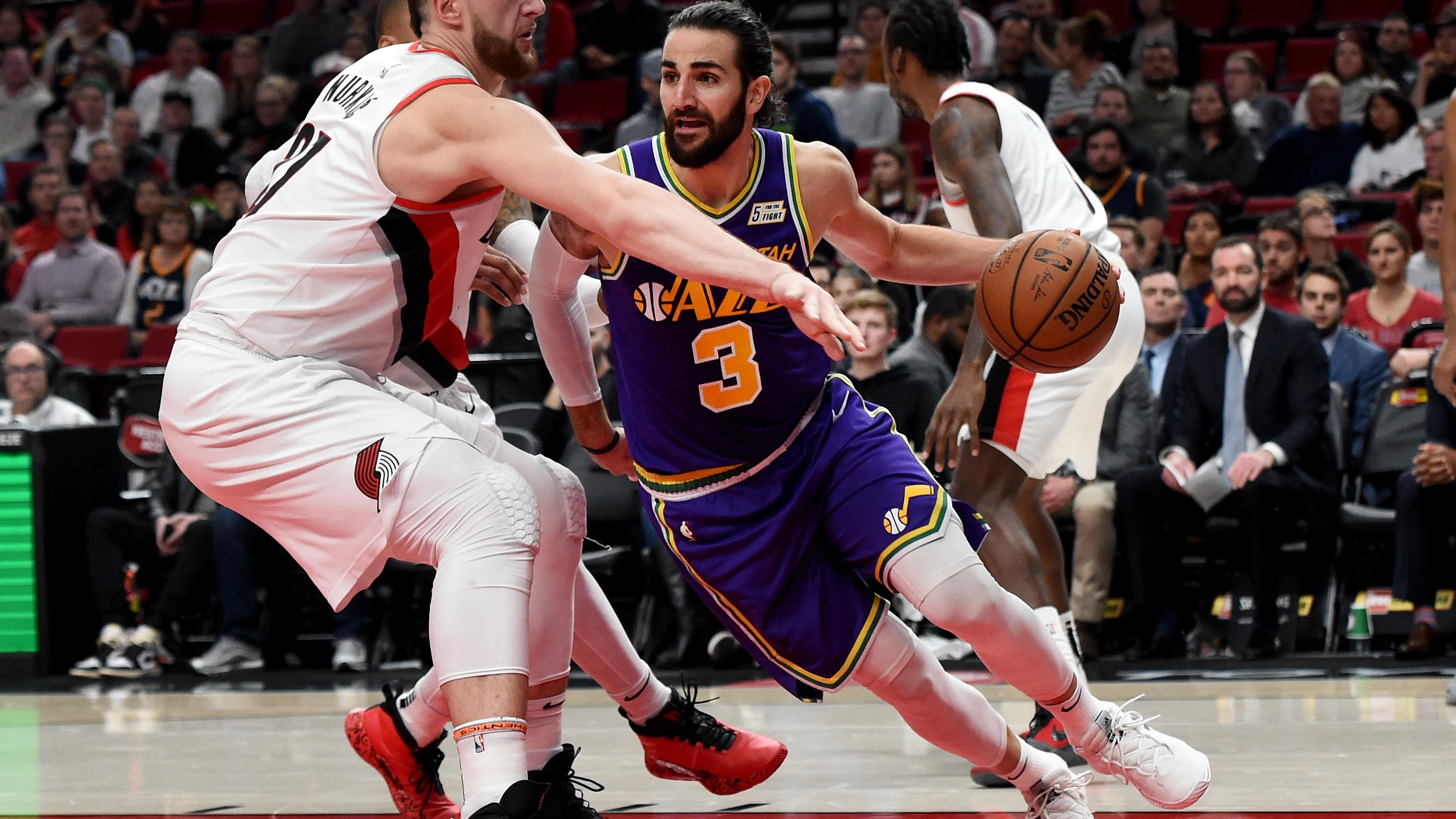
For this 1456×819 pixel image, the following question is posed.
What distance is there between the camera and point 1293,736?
15.7ft

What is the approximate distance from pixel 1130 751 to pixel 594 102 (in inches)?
397

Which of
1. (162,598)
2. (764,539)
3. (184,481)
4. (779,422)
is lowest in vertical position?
(162,598)

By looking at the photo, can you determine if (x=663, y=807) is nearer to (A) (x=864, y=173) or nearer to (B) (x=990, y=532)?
(B) (x=990, y=532)

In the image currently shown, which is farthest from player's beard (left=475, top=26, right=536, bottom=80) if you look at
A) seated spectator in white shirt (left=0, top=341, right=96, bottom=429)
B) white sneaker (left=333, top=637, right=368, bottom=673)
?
seated spectator in white shirt (left=0, top=341, right=96, bottom=429)

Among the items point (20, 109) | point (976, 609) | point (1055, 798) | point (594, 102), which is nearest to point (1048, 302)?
point (976, 609)

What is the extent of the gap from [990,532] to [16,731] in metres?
3.66

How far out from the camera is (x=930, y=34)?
470cm

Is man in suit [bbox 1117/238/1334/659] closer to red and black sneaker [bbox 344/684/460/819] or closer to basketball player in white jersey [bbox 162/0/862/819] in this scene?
red and black sneaker [bbox 344/684/460/819]

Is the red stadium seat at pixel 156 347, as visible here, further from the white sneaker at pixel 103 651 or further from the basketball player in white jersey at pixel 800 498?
the basketball player in white jersey at pixel 800 498

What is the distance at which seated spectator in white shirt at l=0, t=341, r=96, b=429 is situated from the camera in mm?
8289

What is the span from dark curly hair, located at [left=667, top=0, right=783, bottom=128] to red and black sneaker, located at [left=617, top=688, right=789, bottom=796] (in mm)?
1469

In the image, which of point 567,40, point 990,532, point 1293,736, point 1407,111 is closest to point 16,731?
point 990,532

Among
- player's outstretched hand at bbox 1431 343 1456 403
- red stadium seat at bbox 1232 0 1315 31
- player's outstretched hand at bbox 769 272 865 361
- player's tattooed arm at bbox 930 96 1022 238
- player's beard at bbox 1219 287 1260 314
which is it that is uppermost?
red stadium seat at bbox 1232 0 1315 31

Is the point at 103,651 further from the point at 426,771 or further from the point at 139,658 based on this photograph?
the point at 426,771
